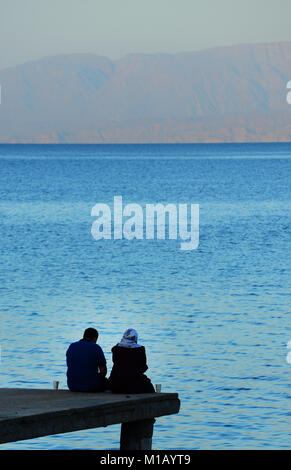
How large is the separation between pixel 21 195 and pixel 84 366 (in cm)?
10640

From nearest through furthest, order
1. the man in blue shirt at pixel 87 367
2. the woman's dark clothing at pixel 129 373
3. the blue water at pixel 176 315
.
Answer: the woman's dark clothing at pixel 129 373 < the man in blue shirt at pixel 87 367 < the blue water at pixel 176 315

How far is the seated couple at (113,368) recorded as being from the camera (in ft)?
56.7

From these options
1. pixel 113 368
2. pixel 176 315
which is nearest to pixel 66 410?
pixel 113 368

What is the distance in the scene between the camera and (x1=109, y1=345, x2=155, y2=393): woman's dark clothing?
1728cm

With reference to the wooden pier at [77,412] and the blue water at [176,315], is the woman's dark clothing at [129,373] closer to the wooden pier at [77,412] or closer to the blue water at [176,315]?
the wooden pier at [77,412]

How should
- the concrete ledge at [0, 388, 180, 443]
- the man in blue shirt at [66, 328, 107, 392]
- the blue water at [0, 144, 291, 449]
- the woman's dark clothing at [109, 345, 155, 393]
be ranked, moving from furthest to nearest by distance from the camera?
the blue water at [0, 144, 291, 449]
the man in blue shirt at [66, 328, 107, 392]
the woman's dark clothing at [109, 345, 155, 393]
the concrete ledge at [0, 388, 180, 443]

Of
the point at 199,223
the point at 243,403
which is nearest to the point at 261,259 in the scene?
the point at 199,223

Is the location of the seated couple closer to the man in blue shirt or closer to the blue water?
the man in blue shirt

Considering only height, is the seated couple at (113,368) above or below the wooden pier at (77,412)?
above

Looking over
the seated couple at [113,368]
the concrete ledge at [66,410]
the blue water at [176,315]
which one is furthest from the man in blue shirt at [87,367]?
the blue water at [176,315]

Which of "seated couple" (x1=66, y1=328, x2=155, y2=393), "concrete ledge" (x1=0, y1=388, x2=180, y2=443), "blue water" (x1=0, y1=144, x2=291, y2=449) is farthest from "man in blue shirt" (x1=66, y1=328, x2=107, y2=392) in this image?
"blue water" (x1=0, y1=144, x2=291, y2=449)

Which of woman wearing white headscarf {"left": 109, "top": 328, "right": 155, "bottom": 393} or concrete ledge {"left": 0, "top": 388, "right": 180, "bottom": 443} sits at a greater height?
woman wearing white headscarf {"left": 109, "top": 328, "right": 155, "bottom": 393}

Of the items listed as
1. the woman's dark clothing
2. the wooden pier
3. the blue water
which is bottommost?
the wooden pier

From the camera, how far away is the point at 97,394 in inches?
683
